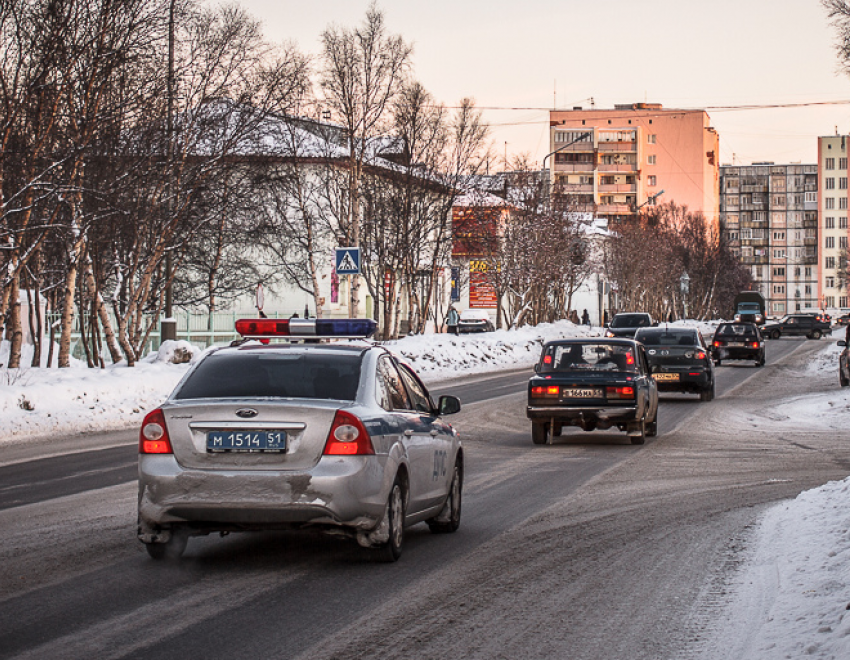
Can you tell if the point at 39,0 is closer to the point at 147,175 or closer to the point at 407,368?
the point at 147,175

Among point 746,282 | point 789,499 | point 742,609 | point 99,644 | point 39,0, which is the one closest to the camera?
point 99,644

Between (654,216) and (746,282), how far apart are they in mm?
47158

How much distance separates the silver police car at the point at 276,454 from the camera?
322 inches

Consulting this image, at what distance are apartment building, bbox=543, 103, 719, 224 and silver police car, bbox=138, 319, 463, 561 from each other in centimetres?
14903

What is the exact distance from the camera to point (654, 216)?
372 feet

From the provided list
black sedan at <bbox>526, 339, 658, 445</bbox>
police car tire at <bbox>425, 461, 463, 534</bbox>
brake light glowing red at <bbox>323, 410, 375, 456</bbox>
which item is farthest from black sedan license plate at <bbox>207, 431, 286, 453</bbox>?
black sedan at <bbox>526, 339, 658, 445</bbox>

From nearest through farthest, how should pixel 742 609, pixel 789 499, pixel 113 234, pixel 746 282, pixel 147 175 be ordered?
pixel 742 609 < pixel 789 499 < pixel 147 175 < pixel 113 234 < pixel 746 282

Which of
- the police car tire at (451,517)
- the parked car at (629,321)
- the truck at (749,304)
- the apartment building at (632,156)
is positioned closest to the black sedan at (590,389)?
the police car tire at (451,517)

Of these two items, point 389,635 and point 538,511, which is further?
point 538,511

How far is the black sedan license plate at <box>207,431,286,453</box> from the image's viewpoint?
27.0ft

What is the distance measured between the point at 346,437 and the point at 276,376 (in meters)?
0.90

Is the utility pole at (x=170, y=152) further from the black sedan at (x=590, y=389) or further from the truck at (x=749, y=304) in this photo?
the truck at (x=749, y=304)

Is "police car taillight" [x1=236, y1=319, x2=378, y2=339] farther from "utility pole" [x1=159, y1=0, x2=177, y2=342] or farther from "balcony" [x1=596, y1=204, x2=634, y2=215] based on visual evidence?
"balcony" [x1=596, y1=204, x2=634, y2=215]

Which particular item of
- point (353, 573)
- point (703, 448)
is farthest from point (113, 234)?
point (353, 573)
